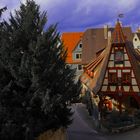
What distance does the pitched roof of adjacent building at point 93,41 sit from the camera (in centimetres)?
7075

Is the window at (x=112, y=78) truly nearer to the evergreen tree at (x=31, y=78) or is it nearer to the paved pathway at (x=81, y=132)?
the paved pathway at (x=81, y=132)

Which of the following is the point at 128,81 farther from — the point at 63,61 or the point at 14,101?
the point at 14,101

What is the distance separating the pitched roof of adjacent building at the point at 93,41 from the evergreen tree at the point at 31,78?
44322 millimetres

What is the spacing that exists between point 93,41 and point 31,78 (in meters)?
49.0

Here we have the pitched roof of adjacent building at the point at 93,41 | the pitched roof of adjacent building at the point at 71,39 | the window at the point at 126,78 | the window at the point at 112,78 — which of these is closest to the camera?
the window at the point at 126,78

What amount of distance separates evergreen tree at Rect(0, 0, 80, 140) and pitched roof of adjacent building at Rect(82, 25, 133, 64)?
4432cm

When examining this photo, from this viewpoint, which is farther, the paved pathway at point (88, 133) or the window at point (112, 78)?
the window at point (112, 78)

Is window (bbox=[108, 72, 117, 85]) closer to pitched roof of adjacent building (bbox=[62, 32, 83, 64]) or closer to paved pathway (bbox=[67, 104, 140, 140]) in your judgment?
paved pathway (bbox=[67, 104, 140, 140])

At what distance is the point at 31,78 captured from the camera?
2455 cm

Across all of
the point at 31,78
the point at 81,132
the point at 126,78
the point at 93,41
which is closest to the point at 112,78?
the point at 126,78

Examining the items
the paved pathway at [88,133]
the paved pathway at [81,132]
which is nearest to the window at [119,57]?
the paved pathway at [88,133]

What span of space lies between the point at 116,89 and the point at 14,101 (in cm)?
1772

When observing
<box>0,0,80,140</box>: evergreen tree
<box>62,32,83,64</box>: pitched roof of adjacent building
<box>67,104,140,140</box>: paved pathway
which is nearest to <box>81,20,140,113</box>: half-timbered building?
<box>67,104,140,140</box>: paved pathway

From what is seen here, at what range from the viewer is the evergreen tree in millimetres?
23875
